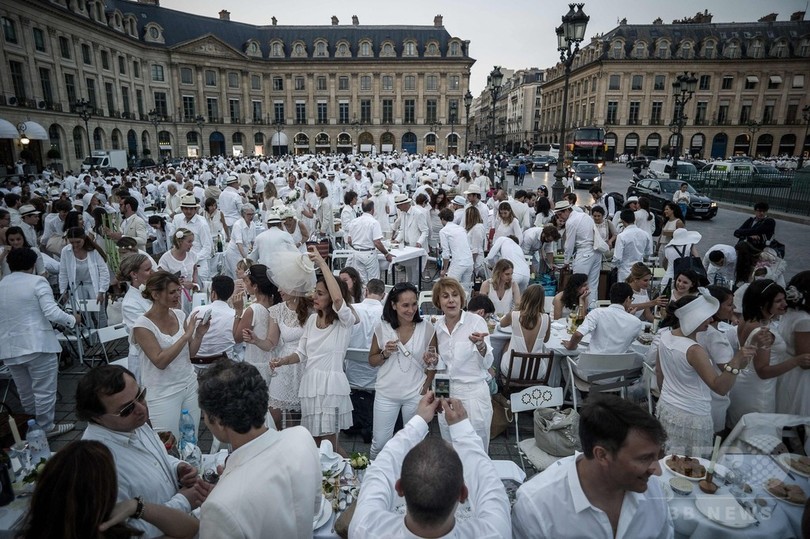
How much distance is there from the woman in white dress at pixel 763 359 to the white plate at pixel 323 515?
3.56 metres

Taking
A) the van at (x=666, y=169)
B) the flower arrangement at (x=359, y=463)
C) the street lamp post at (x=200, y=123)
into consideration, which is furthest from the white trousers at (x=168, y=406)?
the street lamp post at (x=200, y=123)

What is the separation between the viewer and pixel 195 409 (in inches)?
160

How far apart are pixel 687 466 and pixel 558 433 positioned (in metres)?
1.23

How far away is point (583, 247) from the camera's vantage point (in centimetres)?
816

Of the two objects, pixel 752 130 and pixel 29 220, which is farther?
pixel 752 130

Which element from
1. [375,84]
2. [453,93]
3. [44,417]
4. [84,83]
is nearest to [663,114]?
[453,93]

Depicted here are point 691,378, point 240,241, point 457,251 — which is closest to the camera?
point 691,378

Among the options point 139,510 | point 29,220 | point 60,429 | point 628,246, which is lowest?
point 60,429

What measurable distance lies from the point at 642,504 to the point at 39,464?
3.72 metres

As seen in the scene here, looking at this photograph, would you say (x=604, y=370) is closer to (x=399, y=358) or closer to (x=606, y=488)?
(x=399, y=358)

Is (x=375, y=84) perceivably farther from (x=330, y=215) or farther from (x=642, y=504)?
(x=642, y=504)

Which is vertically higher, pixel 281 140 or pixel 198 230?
pixel 281 140

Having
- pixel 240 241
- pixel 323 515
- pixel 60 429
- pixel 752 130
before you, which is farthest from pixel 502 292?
pixel 752 130

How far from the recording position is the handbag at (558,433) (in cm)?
421
